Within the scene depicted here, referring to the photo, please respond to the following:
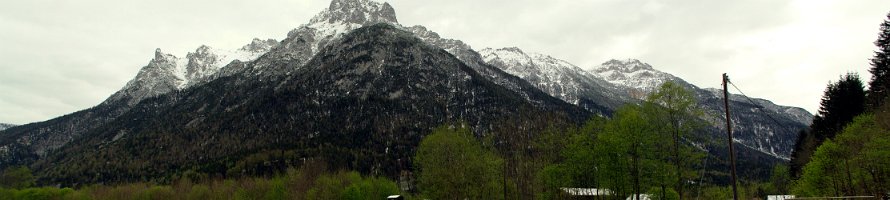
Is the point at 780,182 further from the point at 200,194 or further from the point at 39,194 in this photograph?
the point at 39,194

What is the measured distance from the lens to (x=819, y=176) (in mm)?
52531

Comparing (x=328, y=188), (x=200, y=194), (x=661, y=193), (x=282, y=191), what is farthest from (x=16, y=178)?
(x=661, y=193)

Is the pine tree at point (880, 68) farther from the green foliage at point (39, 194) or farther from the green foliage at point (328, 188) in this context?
the green foliage at point (39, 194)

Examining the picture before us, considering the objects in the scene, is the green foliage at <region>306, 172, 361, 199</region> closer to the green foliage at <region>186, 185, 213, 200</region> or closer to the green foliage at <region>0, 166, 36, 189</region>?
the green foliage at <region>186, 185, 213, 200</region>

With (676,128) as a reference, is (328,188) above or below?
below

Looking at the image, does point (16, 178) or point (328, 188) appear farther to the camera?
point (16, 178)

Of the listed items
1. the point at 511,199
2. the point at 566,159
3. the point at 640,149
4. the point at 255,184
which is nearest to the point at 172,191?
the point at 255,184

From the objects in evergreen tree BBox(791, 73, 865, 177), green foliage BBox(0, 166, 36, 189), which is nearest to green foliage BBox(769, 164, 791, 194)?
evergreen tree BBox(791, 73, 865, 177)

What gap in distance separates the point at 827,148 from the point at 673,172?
18931 millimetres

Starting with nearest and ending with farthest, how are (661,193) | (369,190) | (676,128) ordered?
(676,128) → (661,193) → (369,190)

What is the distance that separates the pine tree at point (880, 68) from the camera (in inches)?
2138

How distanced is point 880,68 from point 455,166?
46.5m

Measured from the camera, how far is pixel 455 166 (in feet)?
207

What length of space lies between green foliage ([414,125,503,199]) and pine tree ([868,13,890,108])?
3910cm
